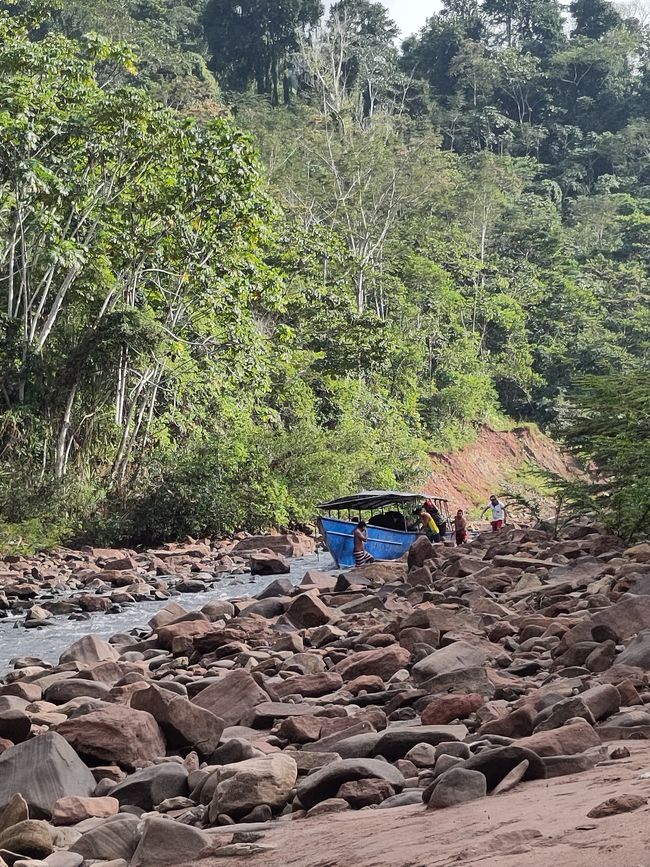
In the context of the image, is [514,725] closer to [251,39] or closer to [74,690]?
[74,690]

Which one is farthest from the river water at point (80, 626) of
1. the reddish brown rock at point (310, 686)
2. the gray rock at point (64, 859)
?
the gray rock at point (64, 859)

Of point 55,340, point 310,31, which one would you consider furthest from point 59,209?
point 310,31

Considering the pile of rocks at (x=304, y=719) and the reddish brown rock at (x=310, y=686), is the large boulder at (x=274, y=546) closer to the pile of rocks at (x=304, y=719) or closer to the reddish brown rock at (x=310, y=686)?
the pile of rocks at (x=304, y=719)

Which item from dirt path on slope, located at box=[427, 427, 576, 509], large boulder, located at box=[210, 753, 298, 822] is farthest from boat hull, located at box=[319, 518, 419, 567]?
dirt path on slope, located at box=[427, 427, 576, 509]

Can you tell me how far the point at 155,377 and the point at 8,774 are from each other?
744 inches

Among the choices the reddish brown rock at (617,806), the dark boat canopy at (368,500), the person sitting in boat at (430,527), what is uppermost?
the reddish brown rock at (617,806)

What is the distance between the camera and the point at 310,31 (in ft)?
207

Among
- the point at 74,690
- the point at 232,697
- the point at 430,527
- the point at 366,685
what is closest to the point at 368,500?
the point at 430,527

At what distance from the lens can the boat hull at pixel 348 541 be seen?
18766mm

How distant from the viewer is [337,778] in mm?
4176

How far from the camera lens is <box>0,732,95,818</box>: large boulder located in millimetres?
4551

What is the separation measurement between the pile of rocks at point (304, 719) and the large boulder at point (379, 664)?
12mm

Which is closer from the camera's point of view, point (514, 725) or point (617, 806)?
point (617, 806)

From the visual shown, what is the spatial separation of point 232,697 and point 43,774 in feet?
4.94
